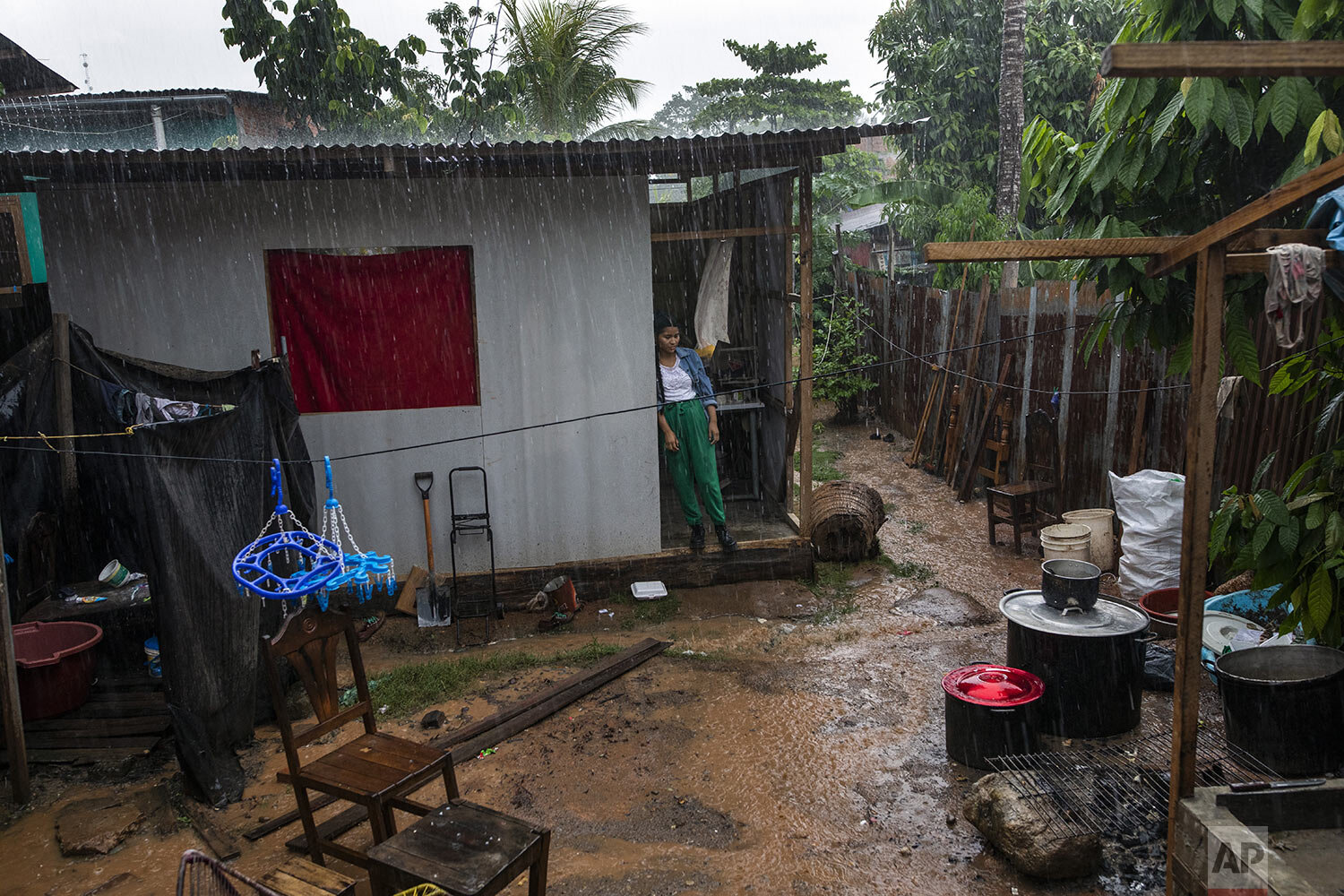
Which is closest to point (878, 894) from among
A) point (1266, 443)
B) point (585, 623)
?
point (585, 623)

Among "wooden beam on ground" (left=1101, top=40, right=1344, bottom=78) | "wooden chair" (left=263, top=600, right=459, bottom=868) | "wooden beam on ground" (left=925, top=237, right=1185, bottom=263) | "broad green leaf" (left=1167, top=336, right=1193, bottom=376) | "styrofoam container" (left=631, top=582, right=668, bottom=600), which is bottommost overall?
"styrofoam container" (left=631, top=582, right=668, bottom=600)

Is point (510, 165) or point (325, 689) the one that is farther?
point (510, 165)

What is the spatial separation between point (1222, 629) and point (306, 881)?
5542 millimetres

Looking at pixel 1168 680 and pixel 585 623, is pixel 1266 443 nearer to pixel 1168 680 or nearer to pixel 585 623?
pixel 1168 680

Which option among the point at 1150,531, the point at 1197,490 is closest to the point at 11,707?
the point at 1197,490

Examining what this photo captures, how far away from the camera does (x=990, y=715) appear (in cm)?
512

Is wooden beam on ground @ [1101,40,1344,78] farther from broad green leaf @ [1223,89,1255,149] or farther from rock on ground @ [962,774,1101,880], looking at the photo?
rock on ground @ [962,774,1101,880]

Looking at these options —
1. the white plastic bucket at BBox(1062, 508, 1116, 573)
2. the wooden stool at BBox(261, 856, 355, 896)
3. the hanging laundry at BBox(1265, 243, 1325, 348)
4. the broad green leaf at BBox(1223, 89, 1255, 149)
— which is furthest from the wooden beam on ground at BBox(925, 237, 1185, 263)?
the white plastic bucket at BBox(1062, 508, 1116, 573)

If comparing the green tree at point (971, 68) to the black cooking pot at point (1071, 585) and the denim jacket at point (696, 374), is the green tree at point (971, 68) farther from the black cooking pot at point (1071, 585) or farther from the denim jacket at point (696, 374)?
the black cooking pot at point (1071, 585)

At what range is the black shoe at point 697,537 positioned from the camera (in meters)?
8.32

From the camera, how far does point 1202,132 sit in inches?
185

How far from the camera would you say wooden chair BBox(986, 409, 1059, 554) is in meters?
9.07

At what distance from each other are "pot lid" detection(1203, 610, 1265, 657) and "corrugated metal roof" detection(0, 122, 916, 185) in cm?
405

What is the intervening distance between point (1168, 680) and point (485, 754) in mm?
4418
